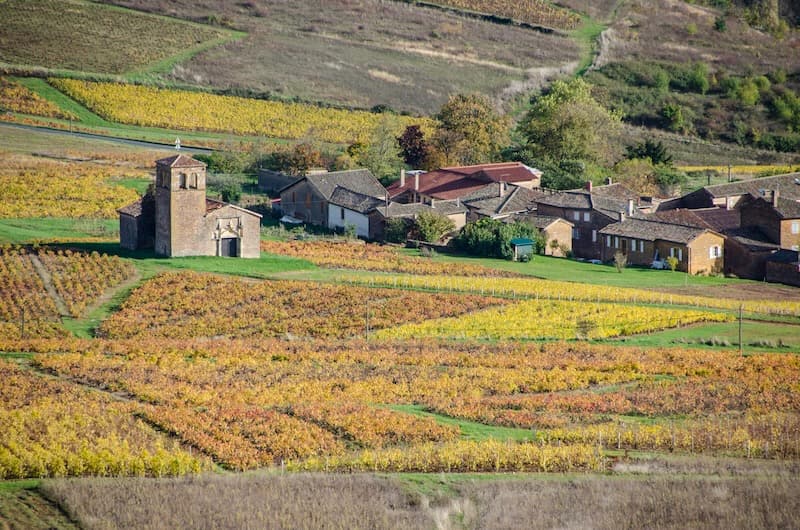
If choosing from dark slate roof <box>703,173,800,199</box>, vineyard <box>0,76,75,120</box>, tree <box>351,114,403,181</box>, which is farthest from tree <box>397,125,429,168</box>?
vineyard <box>0,76,75,120</box>

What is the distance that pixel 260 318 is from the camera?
6519 cm

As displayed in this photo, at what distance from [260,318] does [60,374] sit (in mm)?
13818

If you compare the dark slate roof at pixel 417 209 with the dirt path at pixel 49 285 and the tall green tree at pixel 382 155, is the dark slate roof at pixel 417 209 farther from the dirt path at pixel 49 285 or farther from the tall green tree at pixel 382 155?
the dirt path at pixel 49 285

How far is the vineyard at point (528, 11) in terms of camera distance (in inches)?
6422

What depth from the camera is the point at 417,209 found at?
290 ft

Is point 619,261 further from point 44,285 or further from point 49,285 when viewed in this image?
point 44,285

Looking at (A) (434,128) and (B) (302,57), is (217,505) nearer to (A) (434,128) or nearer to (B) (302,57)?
(A) (434,128)

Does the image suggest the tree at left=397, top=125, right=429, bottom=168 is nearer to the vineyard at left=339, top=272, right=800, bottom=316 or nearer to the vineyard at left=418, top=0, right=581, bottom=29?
the vineyard at left=339, top=272, right=800, bottom=316

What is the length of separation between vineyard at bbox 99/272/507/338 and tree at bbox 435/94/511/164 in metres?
39.3

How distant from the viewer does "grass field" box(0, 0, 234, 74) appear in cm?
12825

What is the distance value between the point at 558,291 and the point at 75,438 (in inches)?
1296

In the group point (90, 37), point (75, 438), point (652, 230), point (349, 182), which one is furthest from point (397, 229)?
point (90, 37)

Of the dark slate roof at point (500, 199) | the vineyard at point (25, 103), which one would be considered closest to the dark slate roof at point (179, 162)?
the dark slate roof at point (500, 199)

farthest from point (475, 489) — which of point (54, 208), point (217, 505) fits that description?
point (54, 208)
